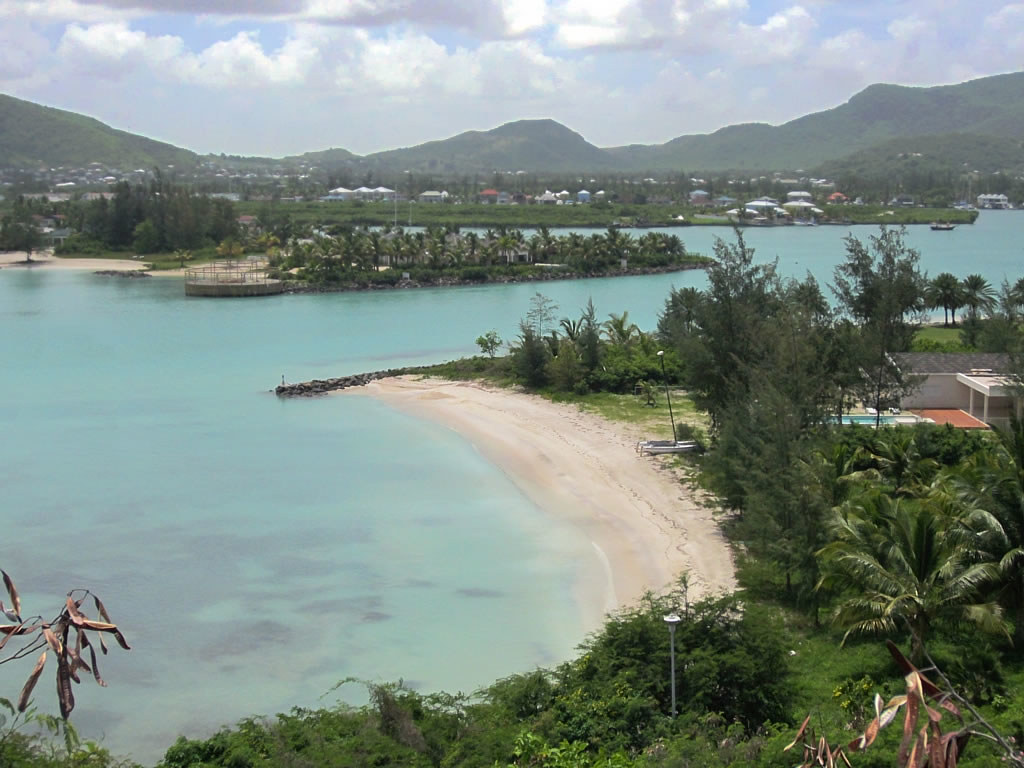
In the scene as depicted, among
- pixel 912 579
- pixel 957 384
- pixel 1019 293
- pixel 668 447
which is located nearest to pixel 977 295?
pixel 1019 293

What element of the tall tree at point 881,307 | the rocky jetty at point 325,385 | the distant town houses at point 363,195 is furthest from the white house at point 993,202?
the tall tree at point 881,307

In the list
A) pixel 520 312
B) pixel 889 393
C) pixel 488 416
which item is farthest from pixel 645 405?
pixel 520 312

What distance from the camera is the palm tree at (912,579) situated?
1098cm

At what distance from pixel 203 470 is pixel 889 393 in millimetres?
14757

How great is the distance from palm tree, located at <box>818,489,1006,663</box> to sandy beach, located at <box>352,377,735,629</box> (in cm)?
290

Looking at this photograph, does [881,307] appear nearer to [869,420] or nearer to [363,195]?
[869,420]

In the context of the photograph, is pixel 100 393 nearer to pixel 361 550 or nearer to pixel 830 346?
pixel 361 550

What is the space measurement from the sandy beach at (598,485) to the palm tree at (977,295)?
1583cm

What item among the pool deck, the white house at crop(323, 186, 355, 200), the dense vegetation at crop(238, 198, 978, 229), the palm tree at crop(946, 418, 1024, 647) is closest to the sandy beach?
the palm tree at crop(946, 418, 1024, 647)

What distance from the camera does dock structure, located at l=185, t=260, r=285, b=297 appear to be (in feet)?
192

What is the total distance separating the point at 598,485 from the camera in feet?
68.9

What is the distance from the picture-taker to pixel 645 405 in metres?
27.8

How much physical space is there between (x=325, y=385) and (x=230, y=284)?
28.1 metres

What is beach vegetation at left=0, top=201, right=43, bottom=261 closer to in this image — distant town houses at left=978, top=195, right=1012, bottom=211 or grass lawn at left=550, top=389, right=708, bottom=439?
grass lawn at left=550, top=389, right=708, bottom=439
